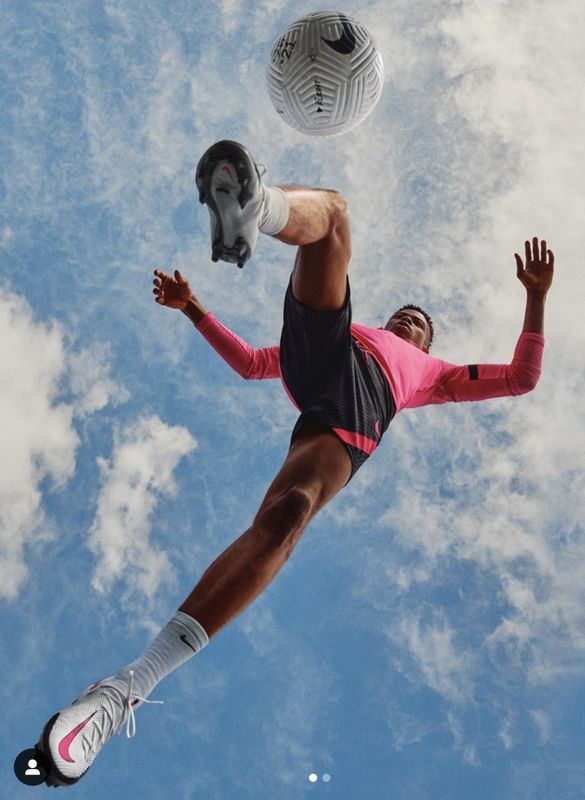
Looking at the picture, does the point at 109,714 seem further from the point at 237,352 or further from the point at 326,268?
the point at 237,352

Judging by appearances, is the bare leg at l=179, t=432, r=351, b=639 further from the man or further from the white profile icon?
the white profile icon

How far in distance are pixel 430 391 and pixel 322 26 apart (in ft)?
10.6

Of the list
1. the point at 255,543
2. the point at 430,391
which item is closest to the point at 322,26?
the point at 430,391

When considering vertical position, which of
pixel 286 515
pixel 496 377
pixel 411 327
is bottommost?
pixel 286 515

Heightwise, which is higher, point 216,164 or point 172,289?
point 172,289

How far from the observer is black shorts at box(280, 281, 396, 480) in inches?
223

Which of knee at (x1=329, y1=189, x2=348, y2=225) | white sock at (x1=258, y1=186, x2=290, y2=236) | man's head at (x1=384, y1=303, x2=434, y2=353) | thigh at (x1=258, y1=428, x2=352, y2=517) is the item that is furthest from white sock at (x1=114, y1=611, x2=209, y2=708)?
man's head at (x1=384, y1=303, x2=434, y2=353)

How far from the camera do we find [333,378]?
5.91 meters

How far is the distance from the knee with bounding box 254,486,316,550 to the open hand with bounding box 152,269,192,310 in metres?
2.92

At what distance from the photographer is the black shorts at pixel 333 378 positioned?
5.66 metres

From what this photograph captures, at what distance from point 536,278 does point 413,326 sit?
1450 mm

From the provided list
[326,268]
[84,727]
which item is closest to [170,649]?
[84,727]

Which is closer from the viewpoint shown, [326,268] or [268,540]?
[268,540]

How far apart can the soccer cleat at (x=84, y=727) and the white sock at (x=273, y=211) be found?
8.48 feet
